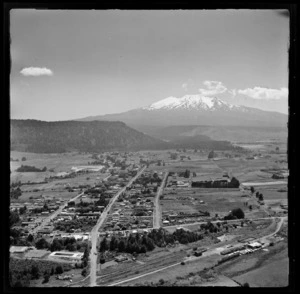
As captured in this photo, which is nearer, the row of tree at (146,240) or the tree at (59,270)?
the tree at (59,270)

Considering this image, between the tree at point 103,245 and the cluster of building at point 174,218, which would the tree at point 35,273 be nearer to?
the tree at point 103,245

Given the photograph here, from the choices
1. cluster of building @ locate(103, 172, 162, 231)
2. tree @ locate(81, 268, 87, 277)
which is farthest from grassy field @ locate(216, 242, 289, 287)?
tree @ locate(81, 268, 87, 277)

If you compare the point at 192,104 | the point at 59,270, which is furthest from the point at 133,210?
the point at 192,104

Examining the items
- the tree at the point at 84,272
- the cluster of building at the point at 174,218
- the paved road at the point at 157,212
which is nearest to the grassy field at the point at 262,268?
the cluster of building at the point at 174,218

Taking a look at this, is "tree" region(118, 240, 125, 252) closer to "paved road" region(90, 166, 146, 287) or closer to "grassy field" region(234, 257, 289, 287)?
"paved road" region(90, 166, 146, 287)

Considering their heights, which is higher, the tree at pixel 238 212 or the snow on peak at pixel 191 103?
the snow on peak at pixel 191 103

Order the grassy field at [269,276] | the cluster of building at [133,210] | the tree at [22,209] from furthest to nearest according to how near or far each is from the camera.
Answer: the cluster of building at [133,210] < the tree at [22,209] < the grassy field at [269,276]
